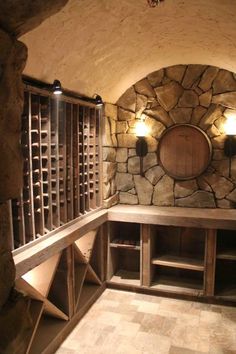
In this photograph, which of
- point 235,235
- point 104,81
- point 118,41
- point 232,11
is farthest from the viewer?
point 235,235

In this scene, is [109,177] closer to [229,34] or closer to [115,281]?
[115,281]

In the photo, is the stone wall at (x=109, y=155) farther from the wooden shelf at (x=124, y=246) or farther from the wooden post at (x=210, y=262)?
the wooden post at (x=210, y=262)

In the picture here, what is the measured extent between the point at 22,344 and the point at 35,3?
101 centimetres

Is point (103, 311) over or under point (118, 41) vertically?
under

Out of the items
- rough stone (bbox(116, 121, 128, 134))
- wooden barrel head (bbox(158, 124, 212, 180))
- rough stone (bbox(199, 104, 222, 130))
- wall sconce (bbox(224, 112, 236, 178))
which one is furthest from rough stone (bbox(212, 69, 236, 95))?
rough stone (bbox(116, 121, 128, 134))

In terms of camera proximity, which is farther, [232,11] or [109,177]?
[109,177]

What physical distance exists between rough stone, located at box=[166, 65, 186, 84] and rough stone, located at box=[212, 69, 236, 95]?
36 cm

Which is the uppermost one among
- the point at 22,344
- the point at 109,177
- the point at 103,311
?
the point at 109,177

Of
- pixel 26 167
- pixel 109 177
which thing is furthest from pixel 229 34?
pixel 109 177

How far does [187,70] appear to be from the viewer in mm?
3438

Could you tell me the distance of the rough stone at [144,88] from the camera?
11.7ft

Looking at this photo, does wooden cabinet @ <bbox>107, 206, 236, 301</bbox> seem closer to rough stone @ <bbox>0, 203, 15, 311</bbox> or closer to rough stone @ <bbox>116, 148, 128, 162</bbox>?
rough stone @ <bbox>116, 148, 128, 162</bbox>

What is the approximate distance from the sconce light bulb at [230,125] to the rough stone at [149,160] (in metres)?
0.82

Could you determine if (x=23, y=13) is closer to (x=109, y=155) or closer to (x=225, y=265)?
(x=109, y=155)
